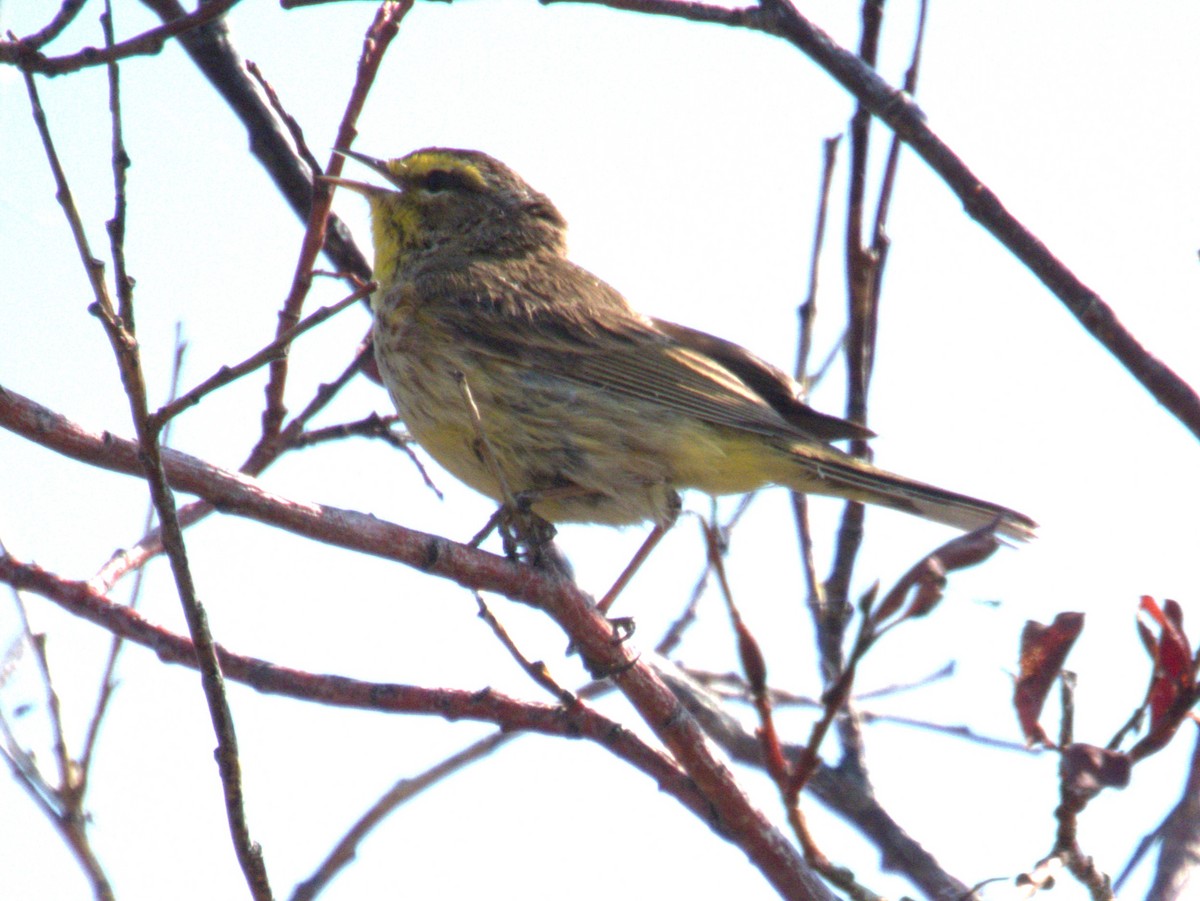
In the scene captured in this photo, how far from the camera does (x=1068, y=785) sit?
7.25 ft

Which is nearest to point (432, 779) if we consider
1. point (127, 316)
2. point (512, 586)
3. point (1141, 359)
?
point (512, 586)

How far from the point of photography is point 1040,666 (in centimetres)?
230

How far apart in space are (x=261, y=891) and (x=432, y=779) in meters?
1.37

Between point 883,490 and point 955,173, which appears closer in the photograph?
point 955,173

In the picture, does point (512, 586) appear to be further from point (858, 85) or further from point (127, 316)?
point (858, 85)

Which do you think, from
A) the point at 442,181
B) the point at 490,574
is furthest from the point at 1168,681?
the point at 442,181

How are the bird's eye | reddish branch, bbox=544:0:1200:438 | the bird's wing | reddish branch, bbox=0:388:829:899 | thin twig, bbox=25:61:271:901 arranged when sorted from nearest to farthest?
thin twig, bbox=25:61:271:901, reddish branch, bbox=0:388:829:899, reddish branch, bbox=544:0:1200:438, the bird's wing, the bird's eye

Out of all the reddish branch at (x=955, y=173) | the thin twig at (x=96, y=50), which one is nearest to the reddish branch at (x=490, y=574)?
the thin twig at (x=96, y=50)

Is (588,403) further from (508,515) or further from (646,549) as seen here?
(508,515)

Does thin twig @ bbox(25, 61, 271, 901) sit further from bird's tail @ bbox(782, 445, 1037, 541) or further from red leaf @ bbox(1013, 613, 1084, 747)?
bird's tail @ bbox(782, 445, 1037, 541)

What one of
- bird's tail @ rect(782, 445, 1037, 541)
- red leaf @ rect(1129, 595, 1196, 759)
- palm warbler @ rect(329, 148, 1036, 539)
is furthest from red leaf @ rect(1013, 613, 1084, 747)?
bird's tail @ rect(782, 445, 1037, 541)

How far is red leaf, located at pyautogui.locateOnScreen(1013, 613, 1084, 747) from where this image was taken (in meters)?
2.29

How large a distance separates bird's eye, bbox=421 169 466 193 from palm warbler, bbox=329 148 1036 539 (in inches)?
11.9

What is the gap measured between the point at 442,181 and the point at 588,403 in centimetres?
189
